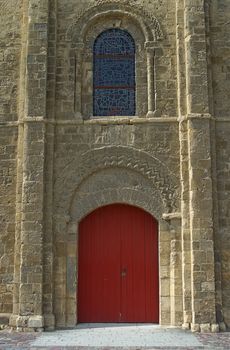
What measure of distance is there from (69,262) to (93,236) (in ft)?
2.41

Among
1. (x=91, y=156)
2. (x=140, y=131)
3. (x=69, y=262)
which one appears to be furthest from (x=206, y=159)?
(x=69, y=262)

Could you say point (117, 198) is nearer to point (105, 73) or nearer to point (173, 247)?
point (173, 247)

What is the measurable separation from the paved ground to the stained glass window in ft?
14.7

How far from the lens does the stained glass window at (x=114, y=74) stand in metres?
10.5

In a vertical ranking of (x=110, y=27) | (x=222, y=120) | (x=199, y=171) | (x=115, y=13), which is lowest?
(x=199, y=171)

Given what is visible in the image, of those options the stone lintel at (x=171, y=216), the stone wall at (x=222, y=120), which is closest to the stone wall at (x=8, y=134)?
the stone lintel at (x=171, y=216)

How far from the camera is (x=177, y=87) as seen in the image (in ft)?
34.1

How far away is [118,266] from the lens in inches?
394

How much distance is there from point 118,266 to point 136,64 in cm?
437

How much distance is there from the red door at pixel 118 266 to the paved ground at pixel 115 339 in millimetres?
298

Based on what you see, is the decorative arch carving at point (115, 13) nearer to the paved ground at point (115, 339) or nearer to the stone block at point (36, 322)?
the stone block at point (36, 322)

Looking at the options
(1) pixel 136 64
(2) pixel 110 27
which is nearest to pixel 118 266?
(1) pixel 136 64

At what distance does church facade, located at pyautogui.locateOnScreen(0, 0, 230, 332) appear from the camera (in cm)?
962

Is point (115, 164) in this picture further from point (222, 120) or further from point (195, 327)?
point (195, 327)
